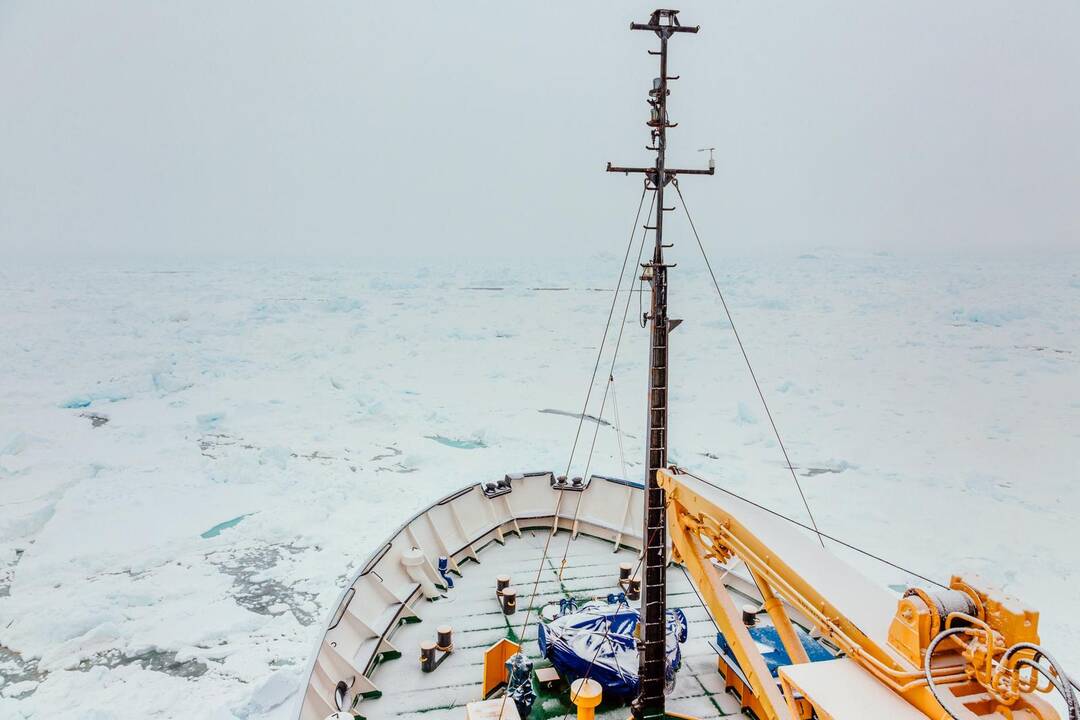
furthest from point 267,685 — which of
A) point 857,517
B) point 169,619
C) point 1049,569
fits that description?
point 1049,569

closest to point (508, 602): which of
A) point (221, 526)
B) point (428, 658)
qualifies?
point (428, 658)

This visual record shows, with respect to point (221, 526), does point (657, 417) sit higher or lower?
higher

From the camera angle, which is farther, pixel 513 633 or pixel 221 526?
pixel 221 526

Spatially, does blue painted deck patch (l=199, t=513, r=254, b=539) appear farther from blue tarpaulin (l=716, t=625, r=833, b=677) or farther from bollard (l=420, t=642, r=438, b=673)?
blue tarpaulin (l=716, t=625, r=833, b=677)

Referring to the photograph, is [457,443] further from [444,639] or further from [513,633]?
[444,639]

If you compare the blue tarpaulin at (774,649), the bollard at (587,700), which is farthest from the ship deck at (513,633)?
the bollard at (587,700)

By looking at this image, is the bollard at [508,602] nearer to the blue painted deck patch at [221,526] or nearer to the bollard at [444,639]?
the bollard at [444,639]
